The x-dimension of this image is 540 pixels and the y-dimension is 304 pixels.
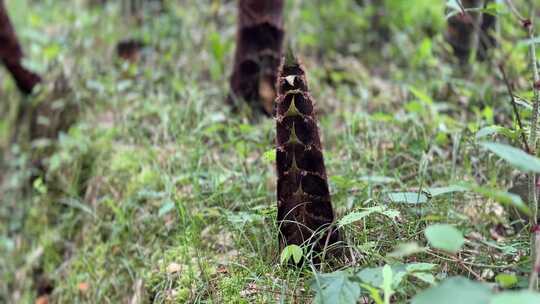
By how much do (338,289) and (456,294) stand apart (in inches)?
17.1

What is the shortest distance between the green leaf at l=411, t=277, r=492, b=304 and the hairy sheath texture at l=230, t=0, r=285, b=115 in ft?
7.42

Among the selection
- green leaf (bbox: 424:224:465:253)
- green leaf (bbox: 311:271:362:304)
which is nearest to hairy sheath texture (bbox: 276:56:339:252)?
green leaf (bbox: 311:271:362:304)

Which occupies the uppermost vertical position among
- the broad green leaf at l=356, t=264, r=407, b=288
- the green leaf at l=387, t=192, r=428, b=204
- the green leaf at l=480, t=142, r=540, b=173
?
the green leaf at l=480, t=142, r=540, b=173

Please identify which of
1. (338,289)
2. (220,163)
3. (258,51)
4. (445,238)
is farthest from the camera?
(258,51)

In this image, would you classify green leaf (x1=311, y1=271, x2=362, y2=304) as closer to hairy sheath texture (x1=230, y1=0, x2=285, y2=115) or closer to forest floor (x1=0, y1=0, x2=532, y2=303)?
forest floor (x1=0, y1=0, x2=532, y2=303)

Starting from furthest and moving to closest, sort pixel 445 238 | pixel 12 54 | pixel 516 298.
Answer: pixel 12 54 < pixel 445 238 < pixel 516 298

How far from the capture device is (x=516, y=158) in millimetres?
1212

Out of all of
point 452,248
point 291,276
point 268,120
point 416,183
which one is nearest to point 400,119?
point 416,183

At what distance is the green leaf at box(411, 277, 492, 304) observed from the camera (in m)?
1.05

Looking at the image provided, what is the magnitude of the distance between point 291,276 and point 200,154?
112 cm

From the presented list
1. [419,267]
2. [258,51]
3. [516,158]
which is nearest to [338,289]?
[419,267]

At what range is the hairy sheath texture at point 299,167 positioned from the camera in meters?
1.77

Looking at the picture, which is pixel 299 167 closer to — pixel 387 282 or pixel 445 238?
pixel 387 282

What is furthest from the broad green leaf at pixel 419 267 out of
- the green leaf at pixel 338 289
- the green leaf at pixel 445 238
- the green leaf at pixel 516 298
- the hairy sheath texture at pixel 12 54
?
the hairy sheath texture at pixel 12 54
